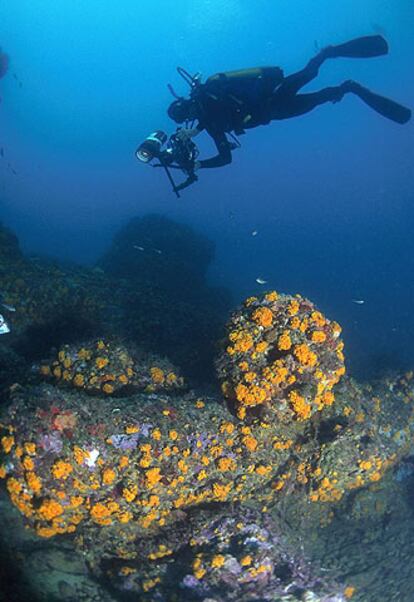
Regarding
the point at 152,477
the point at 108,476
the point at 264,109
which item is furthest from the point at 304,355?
the point at 264,109

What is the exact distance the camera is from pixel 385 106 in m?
10.6

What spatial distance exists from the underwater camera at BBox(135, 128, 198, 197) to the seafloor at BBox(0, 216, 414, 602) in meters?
3.60

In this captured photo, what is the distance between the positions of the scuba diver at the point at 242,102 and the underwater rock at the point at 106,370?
4254mm

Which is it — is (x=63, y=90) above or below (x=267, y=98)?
above

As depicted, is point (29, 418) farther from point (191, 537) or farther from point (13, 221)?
point (13, 221)

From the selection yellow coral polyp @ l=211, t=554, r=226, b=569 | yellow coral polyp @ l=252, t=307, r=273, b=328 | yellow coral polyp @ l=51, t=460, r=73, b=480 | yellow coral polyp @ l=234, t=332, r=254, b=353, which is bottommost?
yellow coral polyp @ l=211, t=554, r=226, b=569

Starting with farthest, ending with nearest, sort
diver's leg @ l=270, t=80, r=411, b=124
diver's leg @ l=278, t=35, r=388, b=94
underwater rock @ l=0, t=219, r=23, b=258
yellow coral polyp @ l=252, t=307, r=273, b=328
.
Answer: diver's leg @ l=278, t=35, r=388, b=94 → diver's leg @ l=270, t=80, r=411, b=124 → underwater rock @ l=0, t=219, r=23, b=258 → yellow coral polyp @ l=252, t=307, r=273, b=328

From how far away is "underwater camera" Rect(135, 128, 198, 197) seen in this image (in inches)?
295

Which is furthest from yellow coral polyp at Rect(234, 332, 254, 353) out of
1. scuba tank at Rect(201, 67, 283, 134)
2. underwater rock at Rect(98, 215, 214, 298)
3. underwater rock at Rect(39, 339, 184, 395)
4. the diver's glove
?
underwater rock at Rect(98, 215, 214, 298)

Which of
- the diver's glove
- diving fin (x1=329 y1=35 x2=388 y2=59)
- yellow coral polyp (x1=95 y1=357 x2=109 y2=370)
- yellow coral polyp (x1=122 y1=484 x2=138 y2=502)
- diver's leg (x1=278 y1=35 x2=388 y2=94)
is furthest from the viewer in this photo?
diving fin (x1=329 y1=35 x2=388 y2=59)

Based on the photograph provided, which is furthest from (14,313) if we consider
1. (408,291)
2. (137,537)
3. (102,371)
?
(408,291)

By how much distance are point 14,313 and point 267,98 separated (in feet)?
26.5

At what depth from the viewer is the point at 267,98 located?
9.73 meters

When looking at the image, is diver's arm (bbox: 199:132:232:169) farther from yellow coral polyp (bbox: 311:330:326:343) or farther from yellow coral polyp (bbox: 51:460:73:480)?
yellow coral polyp (bbox: 51:460:73:480)
